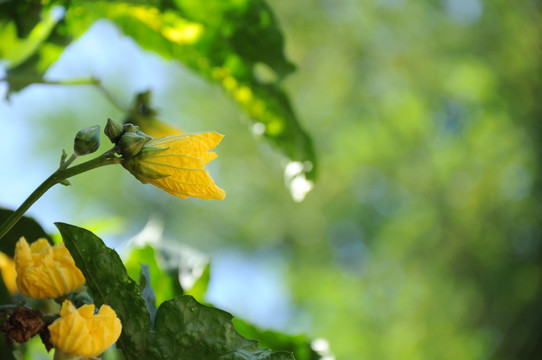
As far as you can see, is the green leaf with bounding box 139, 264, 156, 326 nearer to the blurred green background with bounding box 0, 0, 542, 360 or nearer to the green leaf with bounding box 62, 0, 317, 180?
the green leaf with bounding box 62, 0, 317, 180

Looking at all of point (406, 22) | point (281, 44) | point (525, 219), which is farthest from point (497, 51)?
point (281, 44)

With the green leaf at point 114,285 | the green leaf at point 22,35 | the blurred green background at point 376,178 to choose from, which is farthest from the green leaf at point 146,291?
the blurred green background at point 376,178

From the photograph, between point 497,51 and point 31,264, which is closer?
point 31,264

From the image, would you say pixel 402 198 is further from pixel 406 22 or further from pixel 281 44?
pixel 281 44

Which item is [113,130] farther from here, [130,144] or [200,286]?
[200,286]

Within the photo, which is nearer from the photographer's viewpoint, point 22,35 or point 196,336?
point 196,336

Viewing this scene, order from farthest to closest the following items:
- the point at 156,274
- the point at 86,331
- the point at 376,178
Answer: the point at 376,178 → the point at 156,274 → the point at 86,331

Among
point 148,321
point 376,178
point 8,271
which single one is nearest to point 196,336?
point 148,321
